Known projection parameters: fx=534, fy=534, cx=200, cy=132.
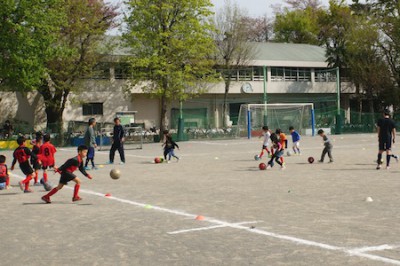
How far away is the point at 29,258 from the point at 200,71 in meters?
36.4

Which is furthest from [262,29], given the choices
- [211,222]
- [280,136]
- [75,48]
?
[211,222]

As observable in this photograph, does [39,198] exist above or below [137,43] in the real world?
below

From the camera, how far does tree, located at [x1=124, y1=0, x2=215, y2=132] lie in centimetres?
3888

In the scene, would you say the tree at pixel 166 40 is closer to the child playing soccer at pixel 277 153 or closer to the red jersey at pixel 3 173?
the child playing soccer at pixel 277 153

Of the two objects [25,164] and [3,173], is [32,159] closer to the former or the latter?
[25,164]

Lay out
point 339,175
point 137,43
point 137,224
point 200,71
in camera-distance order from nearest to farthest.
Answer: point 137,224
point 339,175
point 137,43
point 200,71

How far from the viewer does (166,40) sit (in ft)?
128

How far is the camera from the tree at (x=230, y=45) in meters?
50.1

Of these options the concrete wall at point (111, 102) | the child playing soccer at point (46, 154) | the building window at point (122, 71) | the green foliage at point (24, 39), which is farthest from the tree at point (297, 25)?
the child playing soccer at point (46, 154)

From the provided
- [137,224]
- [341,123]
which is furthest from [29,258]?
[341,123]

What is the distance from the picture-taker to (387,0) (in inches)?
2104

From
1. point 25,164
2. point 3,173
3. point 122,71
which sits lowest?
point 3,173

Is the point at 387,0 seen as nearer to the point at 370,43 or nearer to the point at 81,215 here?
the point at 370,43

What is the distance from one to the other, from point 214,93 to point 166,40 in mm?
13037
